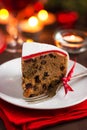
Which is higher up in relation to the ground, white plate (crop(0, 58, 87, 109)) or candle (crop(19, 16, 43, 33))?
white plate (crop(0, 58, 87, 109))

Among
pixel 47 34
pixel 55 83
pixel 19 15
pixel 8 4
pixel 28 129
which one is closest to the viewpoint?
pixel 28 129

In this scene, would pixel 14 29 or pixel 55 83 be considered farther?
pixel 14 29

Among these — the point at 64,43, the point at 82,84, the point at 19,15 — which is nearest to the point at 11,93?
the point at 82,84

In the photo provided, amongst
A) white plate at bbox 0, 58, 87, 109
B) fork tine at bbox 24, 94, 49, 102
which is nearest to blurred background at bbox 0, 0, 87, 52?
white plate at bbox 0, 58, 87, 109

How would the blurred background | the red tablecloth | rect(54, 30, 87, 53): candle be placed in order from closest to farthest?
1. the red tablecloth
2. rect(54, 30, 87, 53): candle
3. the blurred background

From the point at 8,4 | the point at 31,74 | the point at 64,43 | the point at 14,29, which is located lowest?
the point at 8,4

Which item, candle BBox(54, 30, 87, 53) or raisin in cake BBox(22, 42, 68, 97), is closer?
raisin in cake BBox(22, 42, 68, 97)

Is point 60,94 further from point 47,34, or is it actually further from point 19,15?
point 19,15

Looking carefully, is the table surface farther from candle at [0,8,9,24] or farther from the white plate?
candle at [0,8,9,24]
